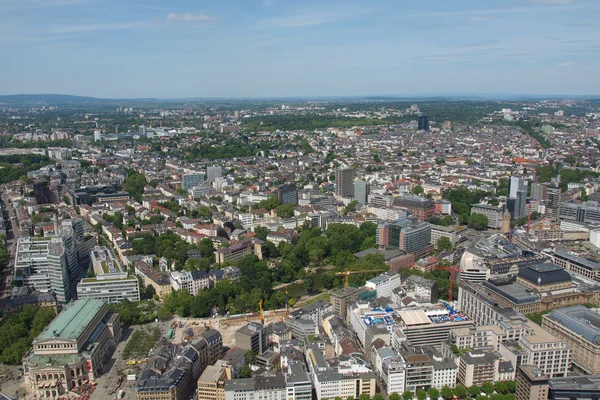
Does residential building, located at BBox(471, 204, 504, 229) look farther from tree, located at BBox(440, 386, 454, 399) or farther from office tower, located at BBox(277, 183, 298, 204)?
tree, located at BBox(440, 386, 454, 399)

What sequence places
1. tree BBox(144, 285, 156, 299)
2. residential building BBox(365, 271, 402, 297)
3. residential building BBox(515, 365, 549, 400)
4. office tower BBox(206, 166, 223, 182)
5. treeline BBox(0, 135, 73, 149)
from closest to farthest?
residential building BBox(515, 365, 549, 400) < residential building BBox(365, 271, 402, 297) < tree BBox(144, 285, 156, 299) < office tower BBox(206, 166, 223, 182) < treeline BBox(0, 135, 73, 149)

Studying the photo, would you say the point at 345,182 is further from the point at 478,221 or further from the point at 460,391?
the point at 460,391

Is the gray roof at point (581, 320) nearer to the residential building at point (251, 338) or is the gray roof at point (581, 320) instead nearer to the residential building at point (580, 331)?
the residential building at point (580, 331)

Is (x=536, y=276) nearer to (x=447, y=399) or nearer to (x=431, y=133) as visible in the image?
(x=447, y=399)

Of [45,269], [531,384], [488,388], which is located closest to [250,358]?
[488,388]

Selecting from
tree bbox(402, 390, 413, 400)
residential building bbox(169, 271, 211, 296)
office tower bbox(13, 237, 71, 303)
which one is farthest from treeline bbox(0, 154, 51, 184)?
tree bbox(402, 390, 413, 400)

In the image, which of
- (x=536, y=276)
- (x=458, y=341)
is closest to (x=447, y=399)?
(x=458, y=341)

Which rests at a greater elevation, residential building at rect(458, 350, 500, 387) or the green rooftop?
the green rooftop
